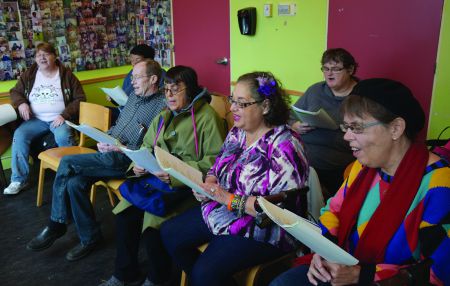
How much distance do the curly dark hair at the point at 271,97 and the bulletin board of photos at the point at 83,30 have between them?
9.45ft

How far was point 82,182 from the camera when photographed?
246cm

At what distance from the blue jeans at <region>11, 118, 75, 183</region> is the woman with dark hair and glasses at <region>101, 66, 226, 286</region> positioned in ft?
4.62

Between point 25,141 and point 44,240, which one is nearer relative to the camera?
point 44,240

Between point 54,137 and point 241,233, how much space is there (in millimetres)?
2356

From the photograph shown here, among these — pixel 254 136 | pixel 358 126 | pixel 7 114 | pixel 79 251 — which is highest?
pixel 358 126

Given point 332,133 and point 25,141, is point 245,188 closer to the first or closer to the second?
point 332,133

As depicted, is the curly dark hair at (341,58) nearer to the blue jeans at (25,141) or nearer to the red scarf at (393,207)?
the red scarf at (393,207)

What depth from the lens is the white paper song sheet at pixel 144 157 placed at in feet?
5.88

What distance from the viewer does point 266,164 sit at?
5.45 ft

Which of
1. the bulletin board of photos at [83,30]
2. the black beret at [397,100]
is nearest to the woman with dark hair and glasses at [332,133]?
the black beret at [397,100]

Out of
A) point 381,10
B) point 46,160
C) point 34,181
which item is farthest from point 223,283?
point 34,181

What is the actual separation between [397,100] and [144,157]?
42.0 inches

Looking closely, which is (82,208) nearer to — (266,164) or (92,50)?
(266,164)

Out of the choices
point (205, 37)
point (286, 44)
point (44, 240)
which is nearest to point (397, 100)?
point (44, 240)
